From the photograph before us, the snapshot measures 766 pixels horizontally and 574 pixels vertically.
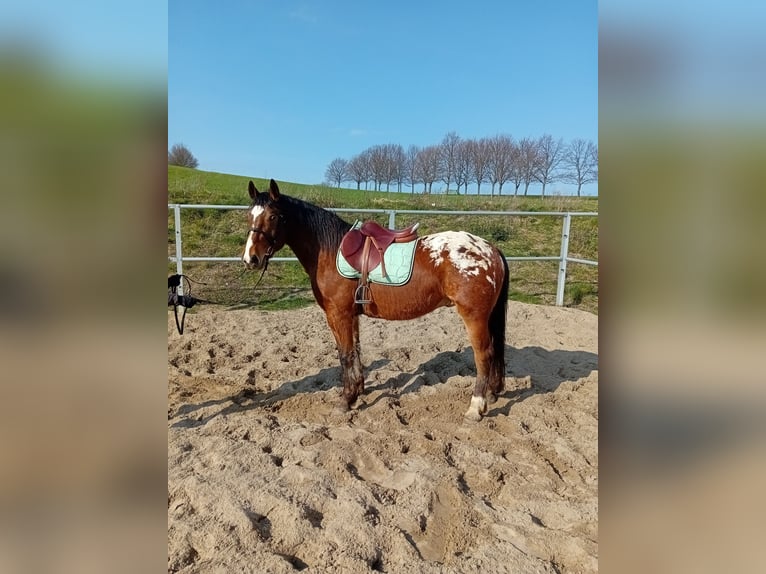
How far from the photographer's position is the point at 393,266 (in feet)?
10.8

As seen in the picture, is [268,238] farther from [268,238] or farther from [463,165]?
[463,165]

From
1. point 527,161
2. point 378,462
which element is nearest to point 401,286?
point 378,462

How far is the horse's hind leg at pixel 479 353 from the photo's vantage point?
10.6 feet

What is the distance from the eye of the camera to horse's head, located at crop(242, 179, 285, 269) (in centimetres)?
313

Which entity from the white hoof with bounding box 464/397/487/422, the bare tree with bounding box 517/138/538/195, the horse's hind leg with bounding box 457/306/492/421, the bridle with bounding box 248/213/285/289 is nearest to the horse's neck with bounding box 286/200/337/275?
the bridle with bounding box 248/213/285/289

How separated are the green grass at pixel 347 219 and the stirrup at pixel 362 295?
12.3 feet

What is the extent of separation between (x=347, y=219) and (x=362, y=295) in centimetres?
843

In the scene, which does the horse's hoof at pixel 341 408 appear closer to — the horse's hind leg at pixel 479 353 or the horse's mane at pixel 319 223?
the horse's hind leg at pixel 479 353

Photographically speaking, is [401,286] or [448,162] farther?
[448,162]

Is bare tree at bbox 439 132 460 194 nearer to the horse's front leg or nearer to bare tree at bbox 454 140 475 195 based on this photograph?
bare tree at bbox 454 140 475 195
